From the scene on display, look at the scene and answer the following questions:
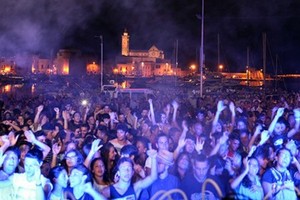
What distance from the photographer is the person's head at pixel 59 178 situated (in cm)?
509

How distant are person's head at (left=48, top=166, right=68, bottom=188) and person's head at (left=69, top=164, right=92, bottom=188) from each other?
0.15 meters

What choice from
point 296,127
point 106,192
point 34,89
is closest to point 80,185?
point 106,192

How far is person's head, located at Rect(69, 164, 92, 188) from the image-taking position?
4.89m

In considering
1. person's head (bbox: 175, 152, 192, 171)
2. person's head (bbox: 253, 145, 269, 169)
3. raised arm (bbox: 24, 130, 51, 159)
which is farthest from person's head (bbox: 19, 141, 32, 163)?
person's head (bbox: 253, 145, 269, 169)

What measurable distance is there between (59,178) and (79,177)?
0.32m

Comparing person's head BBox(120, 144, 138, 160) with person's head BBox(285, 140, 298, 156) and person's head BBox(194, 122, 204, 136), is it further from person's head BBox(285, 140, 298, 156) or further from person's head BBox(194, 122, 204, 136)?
person's head BBox(194, 122, 204, 136)

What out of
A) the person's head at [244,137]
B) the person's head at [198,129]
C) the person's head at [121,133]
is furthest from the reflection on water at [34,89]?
the person's head at [244,137]

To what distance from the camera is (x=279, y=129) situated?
7.81 meters

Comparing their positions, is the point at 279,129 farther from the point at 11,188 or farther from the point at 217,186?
the point at 11,188

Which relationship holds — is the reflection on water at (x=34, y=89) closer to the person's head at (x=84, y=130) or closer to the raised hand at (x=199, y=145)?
the person's head at (x=84, y=130)

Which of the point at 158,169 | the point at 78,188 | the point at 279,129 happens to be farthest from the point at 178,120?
the point at 78,188

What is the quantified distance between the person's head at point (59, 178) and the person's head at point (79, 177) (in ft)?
0.50

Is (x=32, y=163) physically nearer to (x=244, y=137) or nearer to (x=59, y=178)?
(x=59, y=178)

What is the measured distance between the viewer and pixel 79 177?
4895 mm
